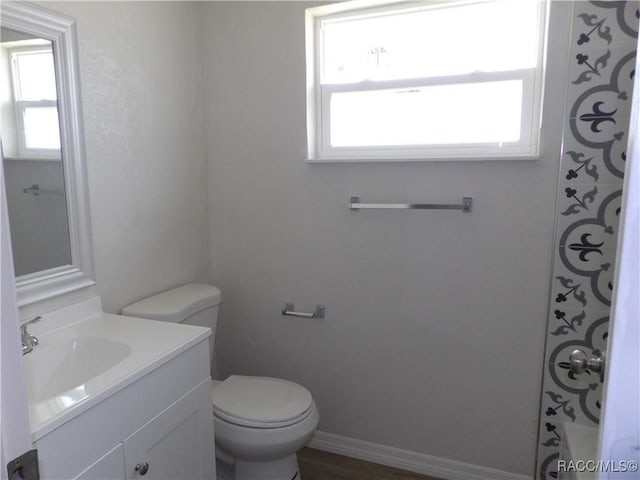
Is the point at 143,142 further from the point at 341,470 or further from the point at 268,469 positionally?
the point at 341,470

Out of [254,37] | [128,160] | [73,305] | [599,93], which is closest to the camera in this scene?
[599,93]

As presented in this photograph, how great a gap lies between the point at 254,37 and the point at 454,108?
3.13 ft

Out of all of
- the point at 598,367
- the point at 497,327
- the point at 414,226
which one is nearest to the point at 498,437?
the point at 497,327

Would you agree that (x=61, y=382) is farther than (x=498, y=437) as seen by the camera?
No

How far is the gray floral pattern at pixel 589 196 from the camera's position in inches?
43.7

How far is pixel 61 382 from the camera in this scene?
1.39 m

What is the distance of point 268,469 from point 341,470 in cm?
43

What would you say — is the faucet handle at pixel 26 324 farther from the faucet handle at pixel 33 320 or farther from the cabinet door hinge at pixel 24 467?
the cabinet door hinge at pixel 24 467

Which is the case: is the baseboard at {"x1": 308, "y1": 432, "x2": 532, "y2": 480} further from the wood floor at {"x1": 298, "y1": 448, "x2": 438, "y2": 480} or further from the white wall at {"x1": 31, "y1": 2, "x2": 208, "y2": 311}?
the white wall at {"x1": 31, "y1": 2, "x2": 208, "y2": 311}

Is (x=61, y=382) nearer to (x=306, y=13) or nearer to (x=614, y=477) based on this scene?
(x=614, y=477)

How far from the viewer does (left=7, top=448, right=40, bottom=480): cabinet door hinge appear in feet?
2.07

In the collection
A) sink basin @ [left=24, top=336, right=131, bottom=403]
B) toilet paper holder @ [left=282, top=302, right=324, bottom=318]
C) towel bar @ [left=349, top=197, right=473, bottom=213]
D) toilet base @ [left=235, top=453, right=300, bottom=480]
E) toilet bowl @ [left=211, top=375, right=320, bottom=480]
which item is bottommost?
toilet base @ [left=235, top=453, right=300, bottom=480]

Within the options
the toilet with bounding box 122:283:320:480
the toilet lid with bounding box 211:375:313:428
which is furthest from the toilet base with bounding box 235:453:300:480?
the toilet lid with bounding box 211:375:313:428

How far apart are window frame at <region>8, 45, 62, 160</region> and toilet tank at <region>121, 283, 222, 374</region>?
632mm
